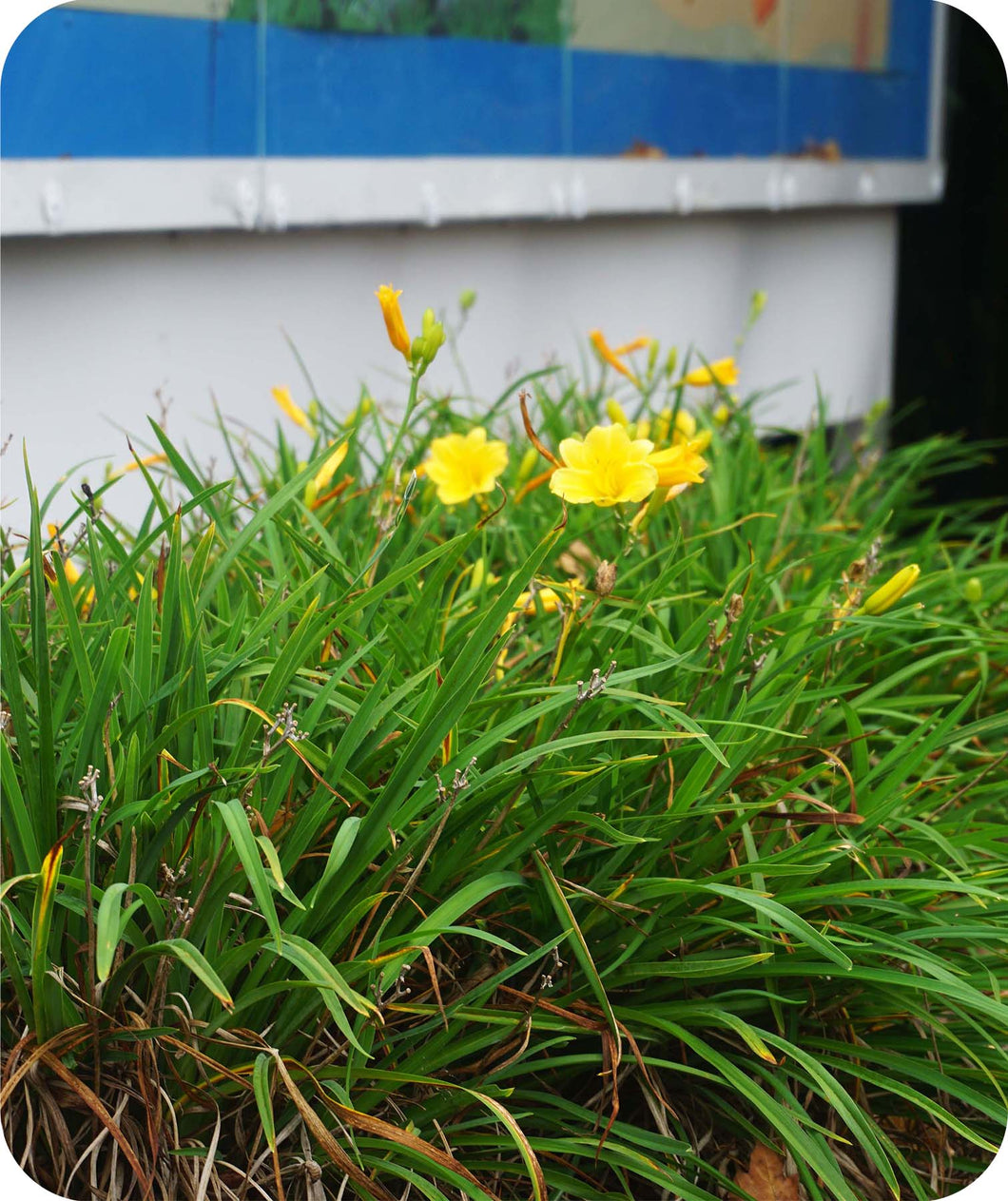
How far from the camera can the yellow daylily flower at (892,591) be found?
1085 mm

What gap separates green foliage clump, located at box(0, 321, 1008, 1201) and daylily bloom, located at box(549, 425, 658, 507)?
0.09 feet

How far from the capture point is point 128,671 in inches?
37.7

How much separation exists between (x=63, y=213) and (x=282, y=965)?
1.27 m

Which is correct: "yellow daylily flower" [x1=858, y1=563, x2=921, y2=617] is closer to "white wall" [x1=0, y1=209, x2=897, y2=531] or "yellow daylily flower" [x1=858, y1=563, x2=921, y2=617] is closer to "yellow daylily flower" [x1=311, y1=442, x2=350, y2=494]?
"yellow daylily flower" [x1=311, y1=442, x2=350, y2=494]

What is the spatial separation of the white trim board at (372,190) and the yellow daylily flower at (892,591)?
123 centimetres

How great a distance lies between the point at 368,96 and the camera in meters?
2.22

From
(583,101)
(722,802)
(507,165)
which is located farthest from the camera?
(583,101)

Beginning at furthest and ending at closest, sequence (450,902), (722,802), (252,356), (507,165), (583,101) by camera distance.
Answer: (583,101) → (507,165) → (252,356) → (722,802) → (450,902)

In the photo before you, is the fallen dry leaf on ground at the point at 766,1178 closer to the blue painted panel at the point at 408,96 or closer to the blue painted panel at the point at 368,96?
the blue painted panel at the point at 368,96

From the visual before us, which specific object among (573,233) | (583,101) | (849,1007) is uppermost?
(583,101)

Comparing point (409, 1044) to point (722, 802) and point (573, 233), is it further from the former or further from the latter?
point (573, 233)

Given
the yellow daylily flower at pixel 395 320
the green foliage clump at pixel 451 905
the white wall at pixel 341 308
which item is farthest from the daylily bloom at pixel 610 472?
the white wall at pixel 341 308

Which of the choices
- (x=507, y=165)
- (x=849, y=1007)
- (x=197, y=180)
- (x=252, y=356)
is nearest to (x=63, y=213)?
(x=197, y=180)

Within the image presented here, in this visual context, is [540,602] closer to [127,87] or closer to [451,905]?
[451,905]
